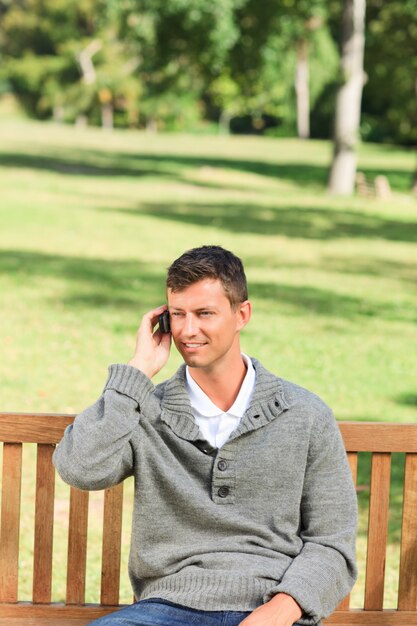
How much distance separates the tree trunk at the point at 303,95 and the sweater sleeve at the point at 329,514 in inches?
2662

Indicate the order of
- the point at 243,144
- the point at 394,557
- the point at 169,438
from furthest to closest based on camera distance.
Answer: the point at 243,144
the point at 394,557
the point at 169,438

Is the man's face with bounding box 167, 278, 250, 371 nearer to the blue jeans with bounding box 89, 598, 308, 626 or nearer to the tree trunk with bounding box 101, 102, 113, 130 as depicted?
the blue jeans with bounding box 89, 598, 308, 626

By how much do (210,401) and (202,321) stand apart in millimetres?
248

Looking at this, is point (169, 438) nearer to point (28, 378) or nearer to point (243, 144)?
point (28, 378)

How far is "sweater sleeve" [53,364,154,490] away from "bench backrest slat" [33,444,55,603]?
0.55 meters

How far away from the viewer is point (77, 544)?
372 centimetres

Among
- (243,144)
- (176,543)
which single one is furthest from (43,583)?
(243,144)

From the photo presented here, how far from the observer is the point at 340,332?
1191cm

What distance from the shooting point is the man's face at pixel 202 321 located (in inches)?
126

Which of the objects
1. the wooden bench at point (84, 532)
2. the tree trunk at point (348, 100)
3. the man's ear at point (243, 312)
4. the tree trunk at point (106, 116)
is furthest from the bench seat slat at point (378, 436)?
the tree trunk at point (106, 116)

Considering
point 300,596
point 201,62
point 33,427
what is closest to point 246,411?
point 300,596

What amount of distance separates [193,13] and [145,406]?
→ 86.2 ft

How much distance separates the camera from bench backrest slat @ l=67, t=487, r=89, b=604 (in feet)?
12.2

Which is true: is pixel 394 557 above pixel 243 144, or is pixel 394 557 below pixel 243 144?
above
